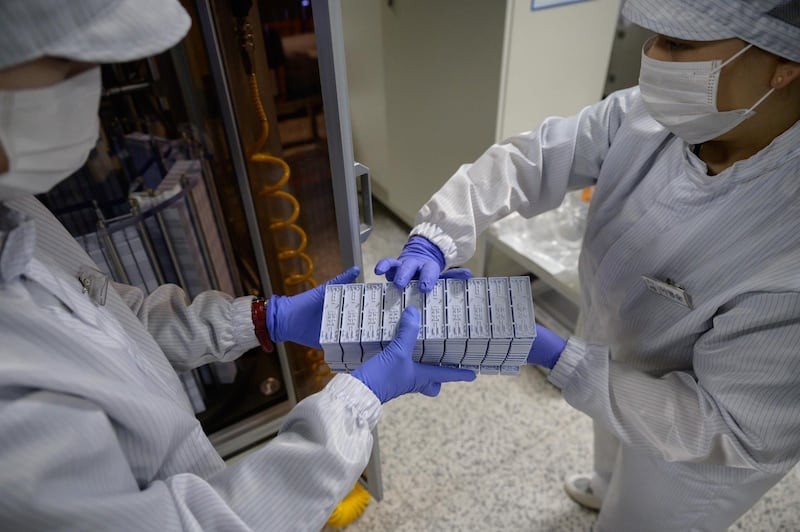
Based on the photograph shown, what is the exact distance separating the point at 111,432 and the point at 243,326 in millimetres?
429

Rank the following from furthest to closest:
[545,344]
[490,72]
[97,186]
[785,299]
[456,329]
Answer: [490,72] < [97,186] < [545,344] < [456,329] < [785,299]

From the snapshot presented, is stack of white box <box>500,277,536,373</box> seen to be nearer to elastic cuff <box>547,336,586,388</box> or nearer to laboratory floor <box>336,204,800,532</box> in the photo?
Result: elastic cuff <box>547,336,586,388</box>

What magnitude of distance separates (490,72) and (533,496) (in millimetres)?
1517

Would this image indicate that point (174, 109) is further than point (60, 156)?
Yes

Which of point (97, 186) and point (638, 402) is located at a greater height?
point (97, 186)

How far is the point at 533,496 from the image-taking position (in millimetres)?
1549

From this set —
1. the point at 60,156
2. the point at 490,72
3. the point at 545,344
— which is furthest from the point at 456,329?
the point at 490,72

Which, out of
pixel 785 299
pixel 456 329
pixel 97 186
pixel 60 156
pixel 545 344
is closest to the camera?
pixel 60 156

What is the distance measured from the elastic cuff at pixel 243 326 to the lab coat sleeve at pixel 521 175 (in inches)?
17.4

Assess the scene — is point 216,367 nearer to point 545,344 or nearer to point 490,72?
point 545,344

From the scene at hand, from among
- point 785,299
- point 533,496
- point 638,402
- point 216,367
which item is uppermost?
point 785,299

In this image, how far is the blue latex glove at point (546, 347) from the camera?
Result: 38.7 inches

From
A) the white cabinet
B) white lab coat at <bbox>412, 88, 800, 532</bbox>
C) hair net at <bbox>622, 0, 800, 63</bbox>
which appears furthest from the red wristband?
the white cabinet

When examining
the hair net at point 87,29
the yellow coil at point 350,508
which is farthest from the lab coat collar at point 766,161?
the yellow coil at point 350,508
